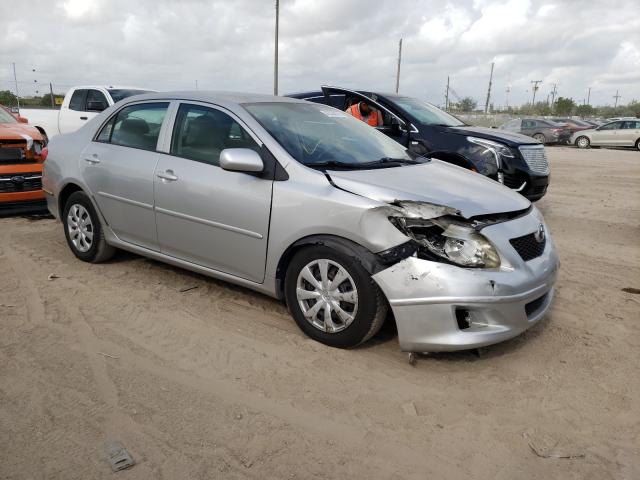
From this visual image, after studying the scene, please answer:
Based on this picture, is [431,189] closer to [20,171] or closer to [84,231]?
[84,231]

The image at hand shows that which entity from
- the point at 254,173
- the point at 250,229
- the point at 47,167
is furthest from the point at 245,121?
the point at 47,167

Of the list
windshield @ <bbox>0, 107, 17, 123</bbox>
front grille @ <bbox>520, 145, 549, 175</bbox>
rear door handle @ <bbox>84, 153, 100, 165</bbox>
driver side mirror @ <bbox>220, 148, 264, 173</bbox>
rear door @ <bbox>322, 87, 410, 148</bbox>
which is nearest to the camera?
driver side mirror @ <bbox>220, 148, 264, 173</bbox>

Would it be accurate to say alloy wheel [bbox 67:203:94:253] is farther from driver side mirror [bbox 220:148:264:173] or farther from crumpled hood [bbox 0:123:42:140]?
crumpled hood [bbox 0:123:42:140]

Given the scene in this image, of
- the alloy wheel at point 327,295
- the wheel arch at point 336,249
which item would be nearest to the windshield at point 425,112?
the wheel arch at point 336,249

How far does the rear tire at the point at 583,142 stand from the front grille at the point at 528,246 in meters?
23.1

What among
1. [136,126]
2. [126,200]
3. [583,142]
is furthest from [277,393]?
[583,142]

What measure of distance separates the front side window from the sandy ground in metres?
1.18

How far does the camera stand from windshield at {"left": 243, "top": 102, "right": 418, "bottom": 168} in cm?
377

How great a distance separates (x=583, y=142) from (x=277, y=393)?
81.2 ft

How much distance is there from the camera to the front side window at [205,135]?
152 inches

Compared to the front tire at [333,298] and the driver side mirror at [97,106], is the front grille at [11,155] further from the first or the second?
the front tire at [333,298]

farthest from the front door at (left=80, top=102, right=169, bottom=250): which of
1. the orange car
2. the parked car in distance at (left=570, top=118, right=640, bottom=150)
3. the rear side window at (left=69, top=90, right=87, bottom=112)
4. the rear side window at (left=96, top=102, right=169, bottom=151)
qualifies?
the parked car in distance at (left=570, top=118, right=640, bottom=150)

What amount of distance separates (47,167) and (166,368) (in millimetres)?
3134

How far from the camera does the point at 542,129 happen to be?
25000 mm
